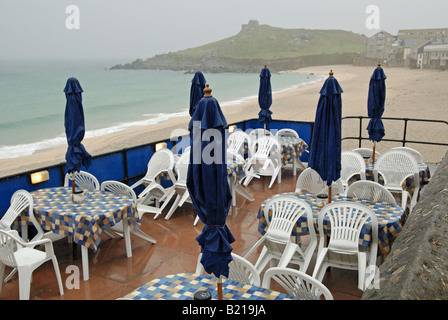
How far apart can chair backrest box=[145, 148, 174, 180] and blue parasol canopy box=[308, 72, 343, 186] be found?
9.67ft

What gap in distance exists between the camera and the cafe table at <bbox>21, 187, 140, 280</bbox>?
4.76 meters

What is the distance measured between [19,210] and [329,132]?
3.83 m

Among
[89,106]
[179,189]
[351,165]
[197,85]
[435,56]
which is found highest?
[435,56]

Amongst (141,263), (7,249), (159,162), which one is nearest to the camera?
(7,249)

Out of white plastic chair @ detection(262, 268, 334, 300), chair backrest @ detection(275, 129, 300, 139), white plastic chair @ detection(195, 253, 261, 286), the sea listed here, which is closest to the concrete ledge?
white plastic chair @ detection(262, 268, 334, 300)

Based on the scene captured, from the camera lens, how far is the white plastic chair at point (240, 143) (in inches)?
346

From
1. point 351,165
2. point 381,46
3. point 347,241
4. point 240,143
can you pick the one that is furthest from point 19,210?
point 381,46

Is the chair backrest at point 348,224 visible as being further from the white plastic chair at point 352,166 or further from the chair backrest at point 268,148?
the chair backrest at point 268,148

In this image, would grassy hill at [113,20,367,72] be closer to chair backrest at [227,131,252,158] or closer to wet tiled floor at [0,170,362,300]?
chair backrest at [227,131,252,158]

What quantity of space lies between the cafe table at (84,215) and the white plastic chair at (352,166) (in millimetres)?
3416

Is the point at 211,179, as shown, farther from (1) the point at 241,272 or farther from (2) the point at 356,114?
(2) the point at 356,114

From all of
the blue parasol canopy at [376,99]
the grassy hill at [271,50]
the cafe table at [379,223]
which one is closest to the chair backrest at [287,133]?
the blue parasol canopy at [376,99]

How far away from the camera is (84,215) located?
480 cm

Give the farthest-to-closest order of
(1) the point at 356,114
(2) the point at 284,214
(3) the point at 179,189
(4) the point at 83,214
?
(1) the point at 356,114
(3) the point at 179,189
(4) the point at 83,214
(2) the point at 284,214
